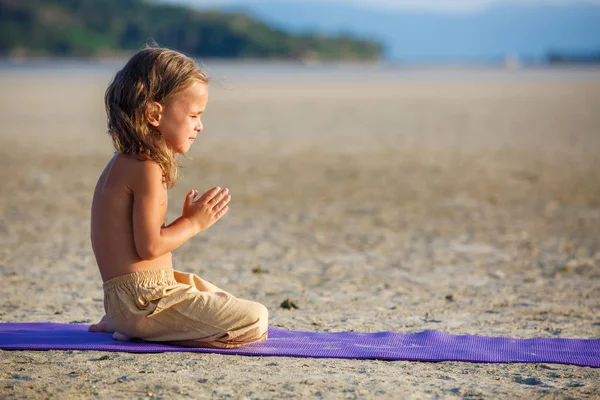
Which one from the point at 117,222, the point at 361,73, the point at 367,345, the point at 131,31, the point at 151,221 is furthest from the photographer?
the point at 131,31

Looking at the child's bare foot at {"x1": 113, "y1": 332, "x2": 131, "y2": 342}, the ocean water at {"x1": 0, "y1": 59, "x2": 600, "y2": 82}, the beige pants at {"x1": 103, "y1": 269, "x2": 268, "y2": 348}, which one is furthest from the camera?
the ocean water at {"x1": 0, "y1": 59, "x2": 600, "y2": 82}

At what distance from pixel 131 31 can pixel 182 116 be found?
184237 millimetres

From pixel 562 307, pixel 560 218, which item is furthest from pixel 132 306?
pixel 560 218

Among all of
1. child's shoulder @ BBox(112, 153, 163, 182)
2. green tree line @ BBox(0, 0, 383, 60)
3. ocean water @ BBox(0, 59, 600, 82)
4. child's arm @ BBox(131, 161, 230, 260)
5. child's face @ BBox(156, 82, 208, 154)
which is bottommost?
child's arm @ BBox(131, 161, 230, 260)

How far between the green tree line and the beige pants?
156m

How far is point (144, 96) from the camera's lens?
4258mm

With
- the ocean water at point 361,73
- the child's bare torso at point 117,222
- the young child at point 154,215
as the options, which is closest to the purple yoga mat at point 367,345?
the young child at point 154,215

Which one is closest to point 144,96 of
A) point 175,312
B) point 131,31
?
point 175,312

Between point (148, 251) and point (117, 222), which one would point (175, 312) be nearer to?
point (148, 251)

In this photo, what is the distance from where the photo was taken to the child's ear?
429 centimetres

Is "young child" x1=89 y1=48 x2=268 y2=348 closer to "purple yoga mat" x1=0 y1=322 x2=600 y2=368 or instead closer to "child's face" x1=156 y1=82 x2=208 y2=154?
"child's face" x1=156 y1=82 x2=208 y2=154

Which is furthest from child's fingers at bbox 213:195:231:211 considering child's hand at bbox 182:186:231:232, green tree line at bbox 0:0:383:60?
green tree line at bbox 0:0:383:60

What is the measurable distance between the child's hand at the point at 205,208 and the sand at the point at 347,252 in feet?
2.08

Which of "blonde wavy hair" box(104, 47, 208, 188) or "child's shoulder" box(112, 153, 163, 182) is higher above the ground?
"blonde wavy hair" box(104, 47, 208, 188)
